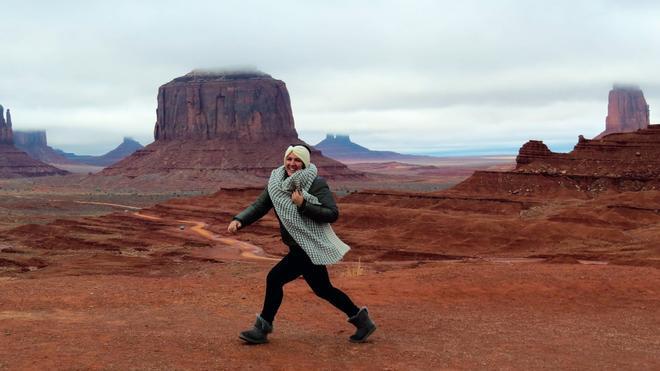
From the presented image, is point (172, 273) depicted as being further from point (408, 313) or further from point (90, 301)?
point (408, 313)

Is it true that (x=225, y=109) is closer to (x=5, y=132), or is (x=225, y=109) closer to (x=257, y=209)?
(x=5, y=132)

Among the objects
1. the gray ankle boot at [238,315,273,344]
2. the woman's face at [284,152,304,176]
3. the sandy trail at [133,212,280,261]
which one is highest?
the woman's face at [284,152,304,176]

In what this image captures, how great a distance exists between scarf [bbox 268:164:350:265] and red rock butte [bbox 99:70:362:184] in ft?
414

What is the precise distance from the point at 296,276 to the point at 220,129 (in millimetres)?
144294

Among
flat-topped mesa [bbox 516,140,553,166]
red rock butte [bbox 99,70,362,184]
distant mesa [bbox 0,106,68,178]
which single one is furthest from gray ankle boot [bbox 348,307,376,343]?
distant mesa [bbox 0,106,68,178]

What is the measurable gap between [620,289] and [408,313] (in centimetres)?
445

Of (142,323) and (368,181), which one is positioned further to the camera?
(368,181)

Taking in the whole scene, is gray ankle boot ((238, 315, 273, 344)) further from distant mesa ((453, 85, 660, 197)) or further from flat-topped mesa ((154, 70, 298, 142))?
flat-topped mesa ((154, 70, 298, 142))

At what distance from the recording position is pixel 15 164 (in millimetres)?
176000

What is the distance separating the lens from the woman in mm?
7164

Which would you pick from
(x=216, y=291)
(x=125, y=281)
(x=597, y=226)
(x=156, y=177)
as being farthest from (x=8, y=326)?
(x=156, y=177)

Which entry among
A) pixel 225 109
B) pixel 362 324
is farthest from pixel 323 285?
pixel 225 109

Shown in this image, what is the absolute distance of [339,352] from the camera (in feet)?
23.8

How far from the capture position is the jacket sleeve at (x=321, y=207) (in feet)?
23.1
